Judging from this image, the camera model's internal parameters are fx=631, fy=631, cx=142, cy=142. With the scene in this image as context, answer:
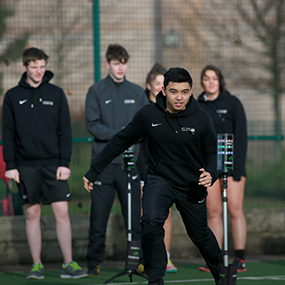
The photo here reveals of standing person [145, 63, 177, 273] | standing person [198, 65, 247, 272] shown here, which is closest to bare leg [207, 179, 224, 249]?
standing person [198, 65, 247, 272]

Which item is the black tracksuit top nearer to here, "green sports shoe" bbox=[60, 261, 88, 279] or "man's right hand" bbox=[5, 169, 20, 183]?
"green sports shoe" bbox=[60, 261, 88, 279]

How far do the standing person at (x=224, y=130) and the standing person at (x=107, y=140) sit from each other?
0.83 m

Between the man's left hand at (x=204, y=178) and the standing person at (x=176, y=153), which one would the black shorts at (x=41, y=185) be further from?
the man's left hand at (x=204, y=178)

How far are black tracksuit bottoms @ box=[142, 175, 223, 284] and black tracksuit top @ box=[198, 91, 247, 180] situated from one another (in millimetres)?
1715

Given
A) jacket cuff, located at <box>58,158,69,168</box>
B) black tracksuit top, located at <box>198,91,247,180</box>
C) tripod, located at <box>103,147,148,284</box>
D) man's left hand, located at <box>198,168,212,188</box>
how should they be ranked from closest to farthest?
1. man's left hand, located at <box>198,168,212,188</box>
2. tripod, located at <box>103,147,148,284</box>
3. jacket cuff, located at <box>58,158,69,168</box>
4. black tracksuit top, located at <box>198,91,247,180</box>

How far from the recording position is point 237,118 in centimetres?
738

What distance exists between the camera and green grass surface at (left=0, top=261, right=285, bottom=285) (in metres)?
6.83

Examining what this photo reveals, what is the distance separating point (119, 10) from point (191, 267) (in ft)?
11.6

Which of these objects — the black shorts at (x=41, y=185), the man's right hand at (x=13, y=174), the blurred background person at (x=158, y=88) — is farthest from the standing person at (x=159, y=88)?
the man's right hand at (x=13, y=174)

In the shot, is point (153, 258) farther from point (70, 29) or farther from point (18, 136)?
point (70, 29)

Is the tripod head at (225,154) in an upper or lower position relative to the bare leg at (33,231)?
upper

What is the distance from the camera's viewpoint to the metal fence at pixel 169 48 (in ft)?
27.3

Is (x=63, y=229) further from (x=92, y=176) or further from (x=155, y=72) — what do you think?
(x=155, y=72)

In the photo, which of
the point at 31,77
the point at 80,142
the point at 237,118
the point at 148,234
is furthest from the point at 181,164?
the point at 80,142
